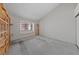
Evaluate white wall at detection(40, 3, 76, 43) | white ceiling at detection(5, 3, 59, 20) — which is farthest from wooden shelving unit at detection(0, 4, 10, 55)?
white wall at detection(40, 3, 76, 43)

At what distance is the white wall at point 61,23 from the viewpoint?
16.1ft

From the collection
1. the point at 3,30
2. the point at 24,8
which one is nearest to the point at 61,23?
the point at 24,8

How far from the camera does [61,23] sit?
573 centimetres

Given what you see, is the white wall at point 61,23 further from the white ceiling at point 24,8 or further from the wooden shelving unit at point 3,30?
the wooden shelving unit at point 3,30

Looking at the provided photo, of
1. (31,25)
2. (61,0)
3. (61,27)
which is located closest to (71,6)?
(61,27)

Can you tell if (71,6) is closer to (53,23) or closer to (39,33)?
(53,23)

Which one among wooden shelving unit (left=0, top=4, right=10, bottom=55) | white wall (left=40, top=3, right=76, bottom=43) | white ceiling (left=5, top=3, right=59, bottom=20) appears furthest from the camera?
white wall (left=40, top=3, right=76, bottom=43)

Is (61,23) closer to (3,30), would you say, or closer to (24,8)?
(24,8)

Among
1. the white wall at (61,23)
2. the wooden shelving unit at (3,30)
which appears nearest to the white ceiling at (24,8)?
the white wall at (61,23)

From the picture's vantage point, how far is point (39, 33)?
8.74 m

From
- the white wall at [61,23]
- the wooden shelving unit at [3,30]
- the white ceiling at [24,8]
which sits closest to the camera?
the wooden shelving unit at [3,30]

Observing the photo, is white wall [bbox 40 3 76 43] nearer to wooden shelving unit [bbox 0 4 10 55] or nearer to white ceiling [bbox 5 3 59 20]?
white ceiling [bbox 5 3 59 20]

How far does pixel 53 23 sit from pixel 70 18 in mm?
1699

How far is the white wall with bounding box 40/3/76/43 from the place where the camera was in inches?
193
